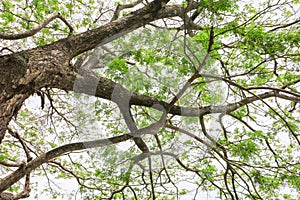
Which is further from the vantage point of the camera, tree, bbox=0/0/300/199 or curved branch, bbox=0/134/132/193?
curved branch, bbox=0/134/132/193

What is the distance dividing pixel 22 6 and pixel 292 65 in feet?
8.96

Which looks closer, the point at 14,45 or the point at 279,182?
the point at 279,182

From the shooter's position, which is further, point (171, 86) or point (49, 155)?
point (49, 155)

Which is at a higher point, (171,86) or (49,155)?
(171,86)

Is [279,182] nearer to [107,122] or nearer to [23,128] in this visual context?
[107,122]

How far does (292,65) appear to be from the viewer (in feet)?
8.30

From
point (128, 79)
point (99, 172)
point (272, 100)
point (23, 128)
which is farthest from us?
point (23, 128)

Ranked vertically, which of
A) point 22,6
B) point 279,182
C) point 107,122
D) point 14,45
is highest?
point 22,6

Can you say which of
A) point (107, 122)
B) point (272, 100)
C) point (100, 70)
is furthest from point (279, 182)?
point (100, 70)

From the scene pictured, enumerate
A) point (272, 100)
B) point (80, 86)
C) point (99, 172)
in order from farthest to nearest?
1. point (272, 100)
2. point (99, 172)
3. point (80, 86)

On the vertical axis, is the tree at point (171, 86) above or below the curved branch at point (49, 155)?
above

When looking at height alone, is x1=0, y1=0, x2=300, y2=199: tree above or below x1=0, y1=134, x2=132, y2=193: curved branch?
above

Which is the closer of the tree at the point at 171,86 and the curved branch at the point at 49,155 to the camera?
the tree at the point at 171,86

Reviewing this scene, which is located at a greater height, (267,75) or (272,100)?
(272,100)
